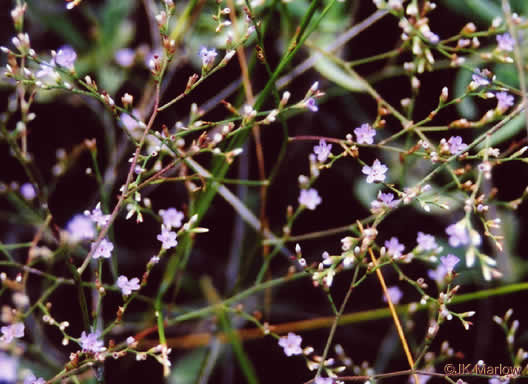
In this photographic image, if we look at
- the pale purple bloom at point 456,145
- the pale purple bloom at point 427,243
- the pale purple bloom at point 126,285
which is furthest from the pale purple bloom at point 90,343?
the pale purple bloom at point 456,145

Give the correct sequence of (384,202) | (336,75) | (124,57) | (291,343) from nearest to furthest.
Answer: (384,202), (291,343), (336,75), (124,57)

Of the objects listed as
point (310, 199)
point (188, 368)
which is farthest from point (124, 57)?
point (188, 368)

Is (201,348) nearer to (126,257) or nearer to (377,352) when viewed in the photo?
(126,257)

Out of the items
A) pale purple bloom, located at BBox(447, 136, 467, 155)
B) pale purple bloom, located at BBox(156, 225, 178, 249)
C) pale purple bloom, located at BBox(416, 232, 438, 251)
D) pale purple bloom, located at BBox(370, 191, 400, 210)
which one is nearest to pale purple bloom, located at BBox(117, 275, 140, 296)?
pale purple bloom, located at BBox(156, 225, 178, 249)

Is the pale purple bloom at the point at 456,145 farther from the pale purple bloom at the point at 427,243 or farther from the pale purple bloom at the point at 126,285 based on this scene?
the pale purple bloom at the point at 126,285

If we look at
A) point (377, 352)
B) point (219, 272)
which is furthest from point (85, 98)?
point (377, 352)

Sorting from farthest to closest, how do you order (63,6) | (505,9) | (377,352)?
(63,6) → (377,352) → (505,9)

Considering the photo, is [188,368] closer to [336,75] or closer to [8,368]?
[8,368]
